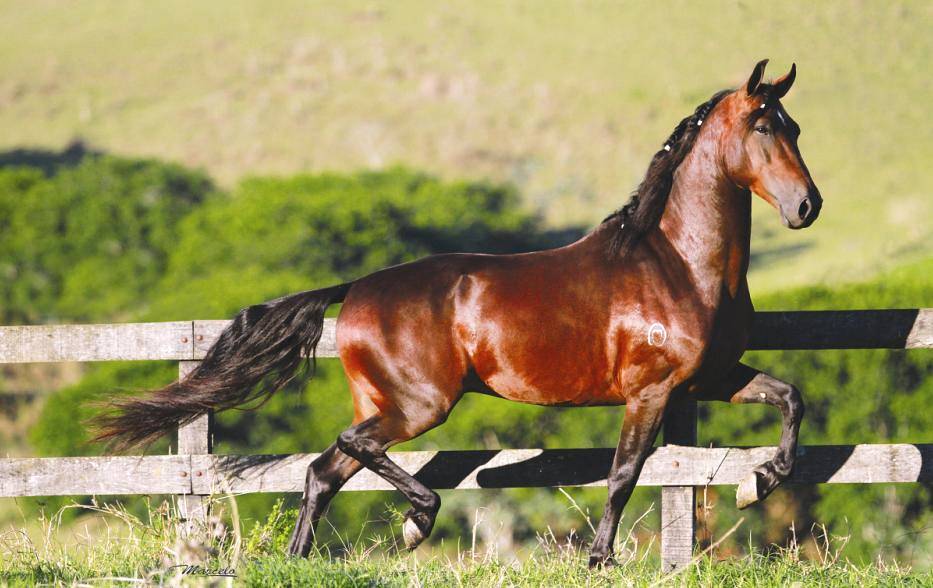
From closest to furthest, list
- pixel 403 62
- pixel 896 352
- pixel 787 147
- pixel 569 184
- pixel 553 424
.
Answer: pixel 787 147
pixel 896 352
pixel 553 424
pixel 569 184
pixel 403 62

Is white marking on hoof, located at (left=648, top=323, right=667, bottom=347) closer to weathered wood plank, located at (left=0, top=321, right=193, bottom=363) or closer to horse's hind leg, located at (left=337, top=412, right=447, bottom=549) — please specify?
horse's hind leg, located at (left=337, top=412, right=447, bottom=549)

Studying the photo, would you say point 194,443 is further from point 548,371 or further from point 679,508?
point 679,508

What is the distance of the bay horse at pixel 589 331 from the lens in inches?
200

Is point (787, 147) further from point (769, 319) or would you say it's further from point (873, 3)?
point (873, 3)

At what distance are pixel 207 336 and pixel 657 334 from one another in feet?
7.08

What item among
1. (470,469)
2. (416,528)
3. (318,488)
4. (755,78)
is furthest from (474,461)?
(755,78)

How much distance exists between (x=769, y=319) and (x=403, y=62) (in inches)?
2280

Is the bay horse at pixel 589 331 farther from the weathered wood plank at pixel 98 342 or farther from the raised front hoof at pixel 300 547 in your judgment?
the weathered wood plank at pixel 98 342

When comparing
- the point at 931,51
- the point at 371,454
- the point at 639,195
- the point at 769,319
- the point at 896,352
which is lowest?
the point at 896,352

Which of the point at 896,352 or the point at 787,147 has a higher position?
the point at 787,147

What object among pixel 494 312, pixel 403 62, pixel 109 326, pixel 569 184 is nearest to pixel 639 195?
pixel 494 312

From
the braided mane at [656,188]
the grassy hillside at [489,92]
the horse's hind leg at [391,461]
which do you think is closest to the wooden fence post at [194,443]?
the horse's hind leg at [391,461]

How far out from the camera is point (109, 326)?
5.50m

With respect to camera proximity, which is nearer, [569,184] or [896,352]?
[896,352]
